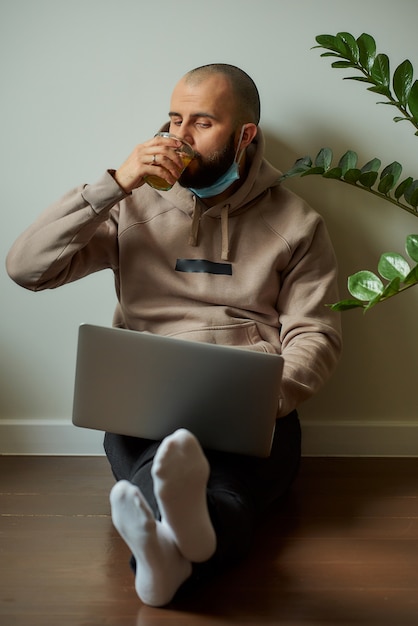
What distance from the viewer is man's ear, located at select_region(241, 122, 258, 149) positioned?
6.79 feet

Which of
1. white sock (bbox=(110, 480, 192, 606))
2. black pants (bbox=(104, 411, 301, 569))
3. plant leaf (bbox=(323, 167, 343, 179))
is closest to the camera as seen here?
white sock (bbox=(110, 480, 192, 606))

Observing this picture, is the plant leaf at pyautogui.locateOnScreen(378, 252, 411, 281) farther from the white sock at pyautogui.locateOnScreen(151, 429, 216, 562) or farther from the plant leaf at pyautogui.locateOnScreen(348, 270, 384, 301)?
the white sock at pyautogui.locateOnScreen(151, 429, 216, 562)

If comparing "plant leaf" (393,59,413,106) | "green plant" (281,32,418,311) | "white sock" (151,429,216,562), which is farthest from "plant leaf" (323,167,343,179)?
"white sock" (151,429,216,562)

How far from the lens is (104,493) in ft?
6.63

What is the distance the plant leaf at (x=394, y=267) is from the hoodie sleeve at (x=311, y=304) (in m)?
0.59

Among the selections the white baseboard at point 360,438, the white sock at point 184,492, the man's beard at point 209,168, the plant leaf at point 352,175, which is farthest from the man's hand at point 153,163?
the white baseboard at point 360,438

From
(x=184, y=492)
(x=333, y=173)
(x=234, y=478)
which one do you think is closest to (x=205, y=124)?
(x=333, y=173)

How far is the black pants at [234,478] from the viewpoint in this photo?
4.90 ft

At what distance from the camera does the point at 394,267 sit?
1.36 meters

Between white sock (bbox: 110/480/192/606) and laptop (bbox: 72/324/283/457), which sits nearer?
white sock (bbox: 110/480/192/606)

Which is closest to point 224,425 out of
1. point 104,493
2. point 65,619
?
point 65,619

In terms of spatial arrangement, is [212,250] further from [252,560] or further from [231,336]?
[252,560]

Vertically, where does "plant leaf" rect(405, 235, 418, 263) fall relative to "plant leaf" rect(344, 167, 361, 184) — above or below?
above

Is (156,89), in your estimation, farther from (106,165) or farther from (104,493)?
(104,493)
